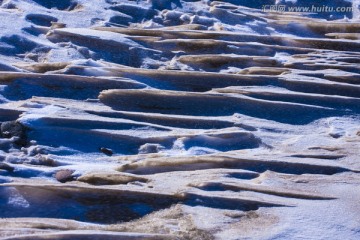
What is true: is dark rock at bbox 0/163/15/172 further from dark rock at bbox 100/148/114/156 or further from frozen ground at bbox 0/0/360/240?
dark rock at bbox 100/148/114/156

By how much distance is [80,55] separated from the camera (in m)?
2.33

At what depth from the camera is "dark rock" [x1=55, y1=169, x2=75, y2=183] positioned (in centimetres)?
162

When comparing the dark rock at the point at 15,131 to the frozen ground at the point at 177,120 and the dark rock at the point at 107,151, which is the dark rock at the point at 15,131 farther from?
the dark rock at the point at 107,151

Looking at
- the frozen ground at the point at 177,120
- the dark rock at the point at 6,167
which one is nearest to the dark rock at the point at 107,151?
the frozen ground at the point at 177,120

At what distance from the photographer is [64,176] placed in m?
1.64

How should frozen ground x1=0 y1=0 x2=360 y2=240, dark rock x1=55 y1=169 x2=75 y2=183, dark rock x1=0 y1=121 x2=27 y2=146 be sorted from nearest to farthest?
frozen ground x1=0 y1=0 x2=360 y2=240
dark rock x1=55 y1=169 x2=75 y2=183
dark rock x1=0 y1=121 x2=27 y2=146

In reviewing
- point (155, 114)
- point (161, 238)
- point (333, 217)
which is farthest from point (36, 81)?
point (333, 217)

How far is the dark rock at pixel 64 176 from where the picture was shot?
162 cm

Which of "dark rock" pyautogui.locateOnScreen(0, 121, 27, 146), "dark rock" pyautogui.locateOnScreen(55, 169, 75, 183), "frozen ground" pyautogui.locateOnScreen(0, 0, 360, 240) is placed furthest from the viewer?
"dark rock" pyautogui.locateOnScreen(0, 121, 27, 146)

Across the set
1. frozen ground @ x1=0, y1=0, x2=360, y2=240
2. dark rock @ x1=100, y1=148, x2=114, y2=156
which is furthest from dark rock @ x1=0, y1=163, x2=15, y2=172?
dark rock @ x1=100, y1=148, x2=114, y2=156

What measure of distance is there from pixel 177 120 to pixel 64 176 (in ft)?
1.57

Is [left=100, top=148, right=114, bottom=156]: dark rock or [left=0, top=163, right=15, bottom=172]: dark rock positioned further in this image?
[left=100, top=148, right=114, bottom=156]: dark rock

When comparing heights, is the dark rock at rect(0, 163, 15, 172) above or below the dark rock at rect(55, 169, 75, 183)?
above

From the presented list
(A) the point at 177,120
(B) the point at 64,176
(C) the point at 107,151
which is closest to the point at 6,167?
(B) the point at 64,176
